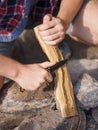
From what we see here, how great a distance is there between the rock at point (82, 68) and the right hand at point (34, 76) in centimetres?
44

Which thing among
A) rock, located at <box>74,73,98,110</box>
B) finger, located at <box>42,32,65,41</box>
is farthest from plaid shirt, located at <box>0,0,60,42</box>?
rock, located at <box>74,73,98,110</box>

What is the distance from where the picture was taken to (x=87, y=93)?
171 cm

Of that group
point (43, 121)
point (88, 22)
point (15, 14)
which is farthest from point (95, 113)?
point (15, 14)

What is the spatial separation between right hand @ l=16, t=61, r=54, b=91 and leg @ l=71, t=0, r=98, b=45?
0.55 metres

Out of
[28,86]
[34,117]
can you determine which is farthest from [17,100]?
[28,86]

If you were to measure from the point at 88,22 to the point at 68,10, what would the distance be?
0.66ft

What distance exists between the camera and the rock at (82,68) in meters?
1.98

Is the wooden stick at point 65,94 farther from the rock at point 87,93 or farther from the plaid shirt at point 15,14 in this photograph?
the plaid shirt at point 15,14

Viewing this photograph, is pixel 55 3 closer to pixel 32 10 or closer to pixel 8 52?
pixel 32 10

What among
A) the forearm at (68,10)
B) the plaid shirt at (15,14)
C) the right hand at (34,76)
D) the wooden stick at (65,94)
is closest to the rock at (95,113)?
the wooden stick at (65,94)

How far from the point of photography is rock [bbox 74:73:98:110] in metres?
1.71

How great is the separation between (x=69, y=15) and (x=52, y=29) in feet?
0.88

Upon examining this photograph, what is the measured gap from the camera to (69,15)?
6.09ft

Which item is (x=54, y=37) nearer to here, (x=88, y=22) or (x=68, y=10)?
(x=68, y=10)
